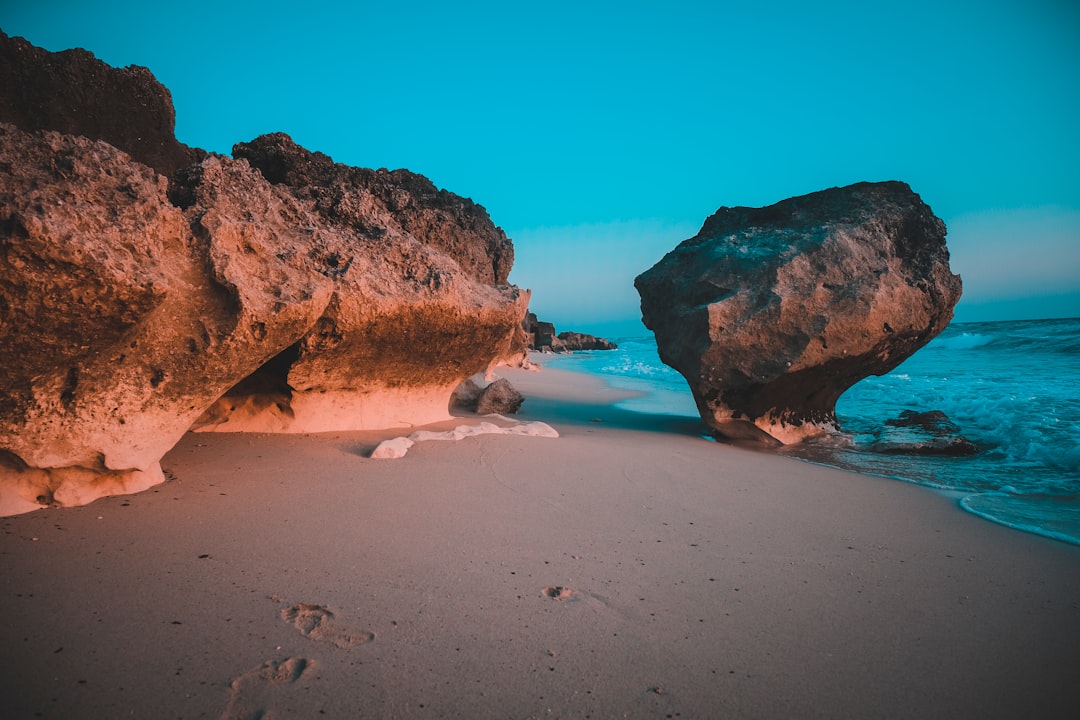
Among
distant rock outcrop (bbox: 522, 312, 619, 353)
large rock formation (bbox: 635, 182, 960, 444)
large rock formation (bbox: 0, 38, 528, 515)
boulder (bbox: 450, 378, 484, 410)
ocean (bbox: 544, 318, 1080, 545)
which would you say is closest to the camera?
large rock formation (bbox: 0, 38, 528, 515)

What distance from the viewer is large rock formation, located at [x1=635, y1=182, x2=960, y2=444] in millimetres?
6391

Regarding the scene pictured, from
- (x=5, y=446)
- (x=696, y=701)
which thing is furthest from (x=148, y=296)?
(x=696, y=701)

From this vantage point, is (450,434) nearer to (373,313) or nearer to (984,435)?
(373,313)

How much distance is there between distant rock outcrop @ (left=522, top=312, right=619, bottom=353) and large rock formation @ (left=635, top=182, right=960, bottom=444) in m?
30.1

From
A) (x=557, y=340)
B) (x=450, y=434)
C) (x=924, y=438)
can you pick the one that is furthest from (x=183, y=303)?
(x=557, y=340)

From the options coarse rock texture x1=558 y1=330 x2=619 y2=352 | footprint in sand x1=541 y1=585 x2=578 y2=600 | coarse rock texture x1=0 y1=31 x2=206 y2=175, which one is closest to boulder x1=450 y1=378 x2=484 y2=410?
coarse rock texture x1=0 y1=31 x2=206 y2=175

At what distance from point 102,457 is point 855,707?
3.60m

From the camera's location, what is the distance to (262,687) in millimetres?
1715

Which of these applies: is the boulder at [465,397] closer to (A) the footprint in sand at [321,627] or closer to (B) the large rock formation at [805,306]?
(B) the large rock formation at [805,306]

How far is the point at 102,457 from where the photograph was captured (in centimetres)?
304

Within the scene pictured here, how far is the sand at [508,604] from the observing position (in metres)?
1.77

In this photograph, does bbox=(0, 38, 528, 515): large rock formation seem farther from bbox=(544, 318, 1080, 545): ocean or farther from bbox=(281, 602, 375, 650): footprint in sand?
bbox=(544, 318, 1080, 545): ocean

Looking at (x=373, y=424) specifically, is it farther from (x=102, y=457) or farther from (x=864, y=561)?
(x=864, y=561)

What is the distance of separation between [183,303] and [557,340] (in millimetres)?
41329
